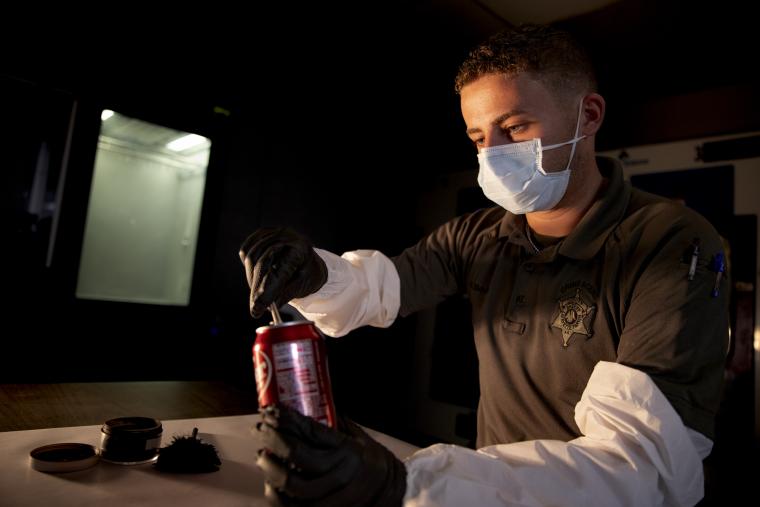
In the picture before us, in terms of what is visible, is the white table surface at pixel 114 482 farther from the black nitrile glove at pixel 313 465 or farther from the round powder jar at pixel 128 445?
the black nitrile glove at pixel 313 465

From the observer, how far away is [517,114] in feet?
4.13

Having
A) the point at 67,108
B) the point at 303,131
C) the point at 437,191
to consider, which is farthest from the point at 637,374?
the point at 437,191

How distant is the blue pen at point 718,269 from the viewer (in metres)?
0.99

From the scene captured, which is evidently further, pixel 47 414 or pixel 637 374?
pixel 47 414

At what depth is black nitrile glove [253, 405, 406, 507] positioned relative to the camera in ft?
2.17

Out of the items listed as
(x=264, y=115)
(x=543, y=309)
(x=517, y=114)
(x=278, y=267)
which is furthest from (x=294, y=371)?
(x=264, y=115)

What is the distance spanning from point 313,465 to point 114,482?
50 cm

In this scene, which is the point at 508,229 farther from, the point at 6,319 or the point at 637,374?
the point at 6,319

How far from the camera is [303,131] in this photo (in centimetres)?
343

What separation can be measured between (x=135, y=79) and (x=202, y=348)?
58.4 inches

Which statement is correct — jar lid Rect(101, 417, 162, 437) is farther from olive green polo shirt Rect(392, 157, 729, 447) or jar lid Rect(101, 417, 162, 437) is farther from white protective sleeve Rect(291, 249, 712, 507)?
olive green polo shirt Rect(392, 157, 729, 447)

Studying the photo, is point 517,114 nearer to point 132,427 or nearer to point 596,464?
point 596,464

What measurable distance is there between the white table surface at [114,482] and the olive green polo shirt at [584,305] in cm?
65

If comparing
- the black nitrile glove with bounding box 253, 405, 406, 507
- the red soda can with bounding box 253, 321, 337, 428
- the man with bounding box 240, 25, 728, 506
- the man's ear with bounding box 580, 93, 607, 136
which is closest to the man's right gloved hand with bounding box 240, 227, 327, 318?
the man with bounding box 240, 25, 728, 506
